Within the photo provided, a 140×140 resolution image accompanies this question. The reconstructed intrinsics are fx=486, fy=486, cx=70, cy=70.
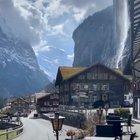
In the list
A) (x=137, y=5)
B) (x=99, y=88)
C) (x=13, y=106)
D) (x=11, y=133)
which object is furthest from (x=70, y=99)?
(x=13, y=106)

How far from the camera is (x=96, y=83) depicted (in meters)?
111

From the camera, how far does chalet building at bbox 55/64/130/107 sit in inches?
4301

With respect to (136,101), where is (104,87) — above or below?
above

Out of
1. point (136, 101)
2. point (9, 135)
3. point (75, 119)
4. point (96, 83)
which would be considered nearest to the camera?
point (136, 101)

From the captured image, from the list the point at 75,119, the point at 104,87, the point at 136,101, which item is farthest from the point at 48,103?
the point at 136,101

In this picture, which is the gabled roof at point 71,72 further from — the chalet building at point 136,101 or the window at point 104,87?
the chalet building at point 136,101

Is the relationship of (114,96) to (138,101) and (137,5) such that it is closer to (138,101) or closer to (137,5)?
(137,5)

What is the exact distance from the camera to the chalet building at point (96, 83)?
109m

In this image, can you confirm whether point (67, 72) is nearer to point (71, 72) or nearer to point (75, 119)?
point (71, 72)

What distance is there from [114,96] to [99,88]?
4065mm

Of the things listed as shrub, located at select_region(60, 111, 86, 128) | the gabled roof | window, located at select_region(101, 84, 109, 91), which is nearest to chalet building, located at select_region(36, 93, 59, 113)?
the gabled roof

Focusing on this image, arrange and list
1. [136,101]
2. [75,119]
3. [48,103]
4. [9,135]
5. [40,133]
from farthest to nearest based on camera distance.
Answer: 1. [48,103]
2. [40,133]
3. [9,135]
4. [75,119]
5. [136,101]

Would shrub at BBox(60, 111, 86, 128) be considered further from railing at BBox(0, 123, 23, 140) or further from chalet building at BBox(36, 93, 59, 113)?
chalet building at BBox(36, 93, 59, 113)

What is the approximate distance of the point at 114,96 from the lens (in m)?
112
